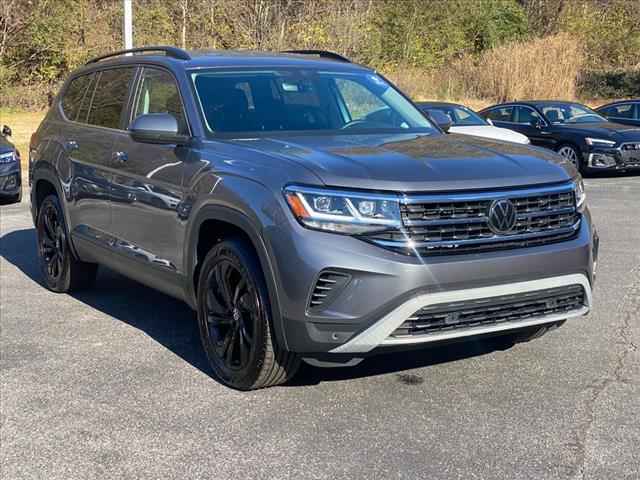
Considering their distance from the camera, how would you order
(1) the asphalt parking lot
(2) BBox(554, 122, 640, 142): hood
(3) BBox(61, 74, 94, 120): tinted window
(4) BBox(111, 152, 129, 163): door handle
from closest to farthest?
(1) the asphalt parking lot < (4) BBox(111, 152, 129, 163): door handle < (3) BBox(61, 74, 94, 120): tinted window < (2) BBox(554, 122, 640, 142): hood

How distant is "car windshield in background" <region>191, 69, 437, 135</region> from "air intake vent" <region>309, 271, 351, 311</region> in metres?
1.36

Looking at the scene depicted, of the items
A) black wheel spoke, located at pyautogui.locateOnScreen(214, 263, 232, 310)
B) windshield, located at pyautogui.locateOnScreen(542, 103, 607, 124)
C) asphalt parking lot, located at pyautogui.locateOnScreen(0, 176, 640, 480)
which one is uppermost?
black wheel spoke, located at pyautogui.locateOnScreen(214, 263, 232, 310)

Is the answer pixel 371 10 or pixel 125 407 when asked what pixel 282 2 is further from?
pixel 125 407

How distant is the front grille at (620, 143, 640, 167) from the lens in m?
15.2

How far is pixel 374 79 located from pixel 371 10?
2935 centimetres

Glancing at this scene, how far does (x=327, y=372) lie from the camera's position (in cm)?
475

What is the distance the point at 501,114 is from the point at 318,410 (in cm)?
1423

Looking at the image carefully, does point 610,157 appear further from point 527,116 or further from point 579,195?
point 579,195

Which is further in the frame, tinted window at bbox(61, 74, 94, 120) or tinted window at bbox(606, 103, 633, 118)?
tinted window at bbox(606, 103, 633, 118)

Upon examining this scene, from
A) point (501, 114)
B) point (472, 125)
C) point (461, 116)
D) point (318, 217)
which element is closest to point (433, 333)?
point (318, 217)

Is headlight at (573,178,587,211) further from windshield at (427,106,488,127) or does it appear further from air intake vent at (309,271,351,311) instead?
windshield at (427,106,488,127)

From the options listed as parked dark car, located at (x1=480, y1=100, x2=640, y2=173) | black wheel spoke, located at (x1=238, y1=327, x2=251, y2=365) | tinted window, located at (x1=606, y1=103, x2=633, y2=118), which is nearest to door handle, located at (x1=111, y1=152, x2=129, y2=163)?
black wheel spoke, located at (x1=238, y1=327, x2=251, y2=365)

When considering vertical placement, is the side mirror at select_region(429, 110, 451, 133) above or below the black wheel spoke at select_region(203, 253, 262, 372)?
above

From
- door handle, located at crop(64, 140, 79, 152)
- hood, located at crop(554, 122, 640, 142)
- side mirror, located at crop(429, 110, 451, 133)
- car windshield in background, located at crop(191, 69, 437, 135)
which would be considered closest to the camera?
car windshield in background, located at crop(191, 69, 437, 135)
